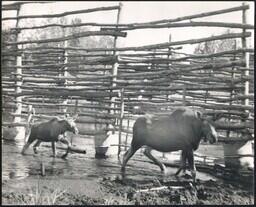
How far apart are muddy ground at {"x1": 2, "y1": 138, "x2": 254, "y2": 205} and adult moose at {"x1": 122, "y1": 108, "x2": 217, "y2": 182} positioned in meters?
0.47

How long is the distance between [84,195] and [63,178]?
1.26 metres

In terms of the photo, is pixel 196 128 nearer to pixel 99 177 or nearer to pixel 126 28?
pixel 99 177

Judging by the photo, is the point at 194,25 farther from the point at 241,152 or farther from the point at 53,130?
the point at 53,130

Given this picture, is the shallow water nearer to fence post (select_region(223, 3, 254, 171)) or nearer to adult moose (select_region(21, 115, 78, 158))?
adult moose (select_region(21, 115, 78, 158))

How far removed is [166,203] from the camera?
468 centimetres

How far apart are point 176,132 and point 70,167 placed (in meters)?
1.94

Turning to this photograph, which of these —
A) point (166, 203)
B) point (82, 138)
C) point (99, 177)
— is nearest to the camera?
point (166, 203)

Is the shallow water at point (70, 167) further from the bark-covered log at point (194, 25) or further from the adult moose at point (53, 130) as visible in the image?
the bark-covered log at point (194, 25)

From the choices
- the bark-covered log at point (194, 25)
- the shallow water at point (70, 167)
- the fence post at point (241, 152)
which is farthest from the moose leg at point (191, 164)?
the bark-covered log at point (194, 25)

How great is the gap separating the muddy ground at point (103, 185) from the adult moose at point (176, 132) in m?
0.47

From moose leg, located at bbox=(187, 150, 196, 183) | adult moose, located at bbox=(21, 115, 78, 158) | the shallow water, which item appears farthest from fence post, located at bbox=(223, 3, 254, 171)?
adult moose, located at bbox=(21, 115, 78, 158)

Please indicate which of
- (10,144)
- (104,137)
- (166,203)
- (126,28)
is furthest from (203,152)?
(166,203)

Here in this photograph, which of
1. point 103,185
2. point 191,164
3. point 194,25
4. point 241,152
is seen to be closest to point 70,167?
point 103,185

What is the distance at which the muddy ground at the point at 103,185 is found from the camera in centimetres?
458
